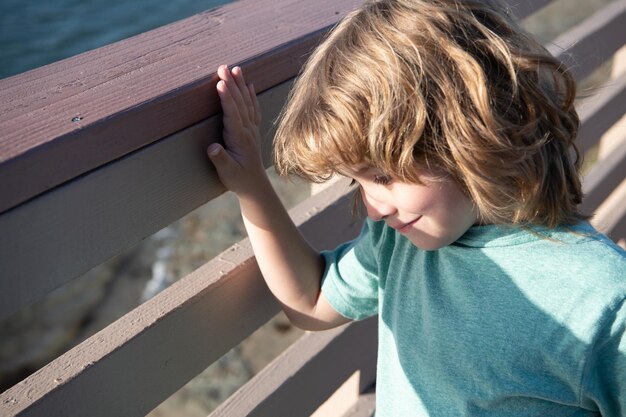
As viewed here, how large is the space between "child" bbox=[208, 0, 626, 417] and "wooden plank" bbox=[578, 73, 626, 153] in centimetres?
122

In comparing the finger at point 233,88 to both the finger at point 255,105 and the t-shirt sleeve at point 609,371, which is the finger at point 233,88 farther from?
the t-shirt sleeve at point 609,371

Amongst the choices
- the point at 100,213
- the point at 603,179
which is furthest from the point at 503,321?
the point at 603,179

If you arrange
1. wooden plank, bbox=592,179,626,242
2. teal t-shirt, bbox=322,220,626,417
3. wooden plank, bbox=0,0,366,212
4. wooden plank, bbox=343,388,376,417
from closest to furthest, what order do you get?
wooden plank, bbox=0,0,366,212 → teal t-shirt, bbox=322,220,626,417 → wooden plank, bbox=343,388,376,417 → wooden plank, bbox=592,179,626,242

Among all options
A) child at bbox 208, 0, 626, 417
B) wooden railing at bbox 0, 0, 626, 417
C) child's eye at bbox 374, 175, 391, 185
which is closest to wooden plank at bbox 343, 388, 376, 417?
wooden railing at bbox 0, 0, 626, 417

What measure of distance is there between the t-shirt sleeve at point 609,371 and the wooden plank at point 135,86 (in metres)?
0.62

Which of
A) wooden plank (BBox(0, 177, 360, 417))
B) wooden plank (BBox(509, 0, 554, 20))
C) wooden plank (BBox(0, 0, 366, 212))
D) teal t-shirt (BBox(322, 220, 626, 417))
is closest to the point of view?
wooden plank (BBox(0, 0, 366, 212))

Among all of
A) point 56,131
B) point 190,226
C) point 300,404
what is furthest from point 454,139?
point 190,226

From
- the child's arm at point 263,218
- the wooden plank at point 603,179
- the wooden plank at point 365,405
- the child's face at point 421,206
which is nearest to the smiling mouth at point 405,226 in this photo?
the child's face at point 421,206

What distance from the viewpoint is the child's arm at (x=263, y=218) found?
3.80 feet

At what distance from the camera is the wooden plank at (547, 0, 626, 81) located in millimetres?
2234

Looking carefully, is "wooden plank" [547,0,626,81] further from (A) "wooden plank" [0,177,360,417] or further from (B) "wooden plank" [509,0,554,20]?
(A) "wooden plank" [0,177,360,417]

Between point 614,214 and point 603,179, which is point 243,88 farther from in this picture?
point 614,214

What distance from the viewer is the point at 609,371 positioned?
3.94 ft

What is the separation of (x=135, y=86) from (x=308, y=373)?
90cm
